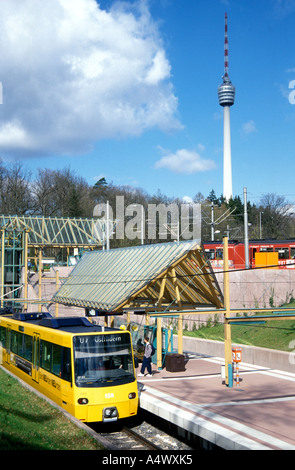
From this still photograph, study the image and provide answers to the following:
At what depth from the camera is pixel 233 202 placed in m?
104

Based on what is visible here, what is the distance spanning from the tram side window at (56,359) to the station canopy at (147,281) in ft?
13.7

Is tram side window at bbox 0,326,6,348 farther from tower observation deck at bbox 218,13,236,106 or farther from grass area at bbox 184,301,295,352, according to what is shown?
tower observation deck at bbox 218,13,236,106

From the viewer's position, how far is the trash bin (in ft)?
66.2

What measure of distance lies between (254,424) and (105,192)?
275 feet

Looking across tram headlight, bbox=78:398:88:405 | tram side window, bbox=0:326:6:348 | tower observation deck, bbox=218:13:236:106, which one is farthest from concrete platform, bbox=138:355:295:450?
tower observation deck, bbox=218:13:236:106

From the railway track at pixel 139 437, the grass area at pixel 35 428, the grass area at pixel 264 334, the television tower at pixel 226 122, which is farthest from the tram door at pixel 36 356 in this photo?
the television tower at pixel 226 122

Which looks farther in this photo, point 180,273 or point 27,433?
point 180,273

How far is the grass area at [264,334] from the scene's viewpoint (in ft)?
80.6

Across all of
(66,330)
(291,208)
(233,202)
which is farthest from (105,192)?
(66,330)

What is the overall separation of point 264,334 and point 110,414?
51.0ft

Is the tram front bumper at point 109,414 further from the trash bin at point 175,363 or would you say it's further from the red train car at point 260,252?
the red train car at point 260,252

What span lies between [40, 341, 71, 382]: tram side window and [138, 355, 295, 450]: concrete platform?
9.60 feet
